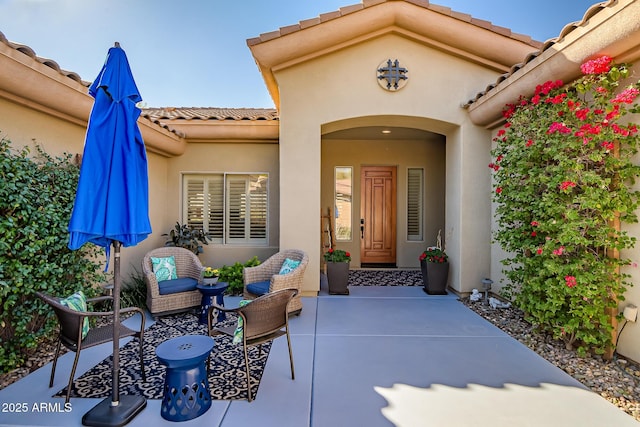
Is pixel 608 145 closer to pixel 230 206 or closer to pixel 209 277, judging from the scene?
pixel 209 277

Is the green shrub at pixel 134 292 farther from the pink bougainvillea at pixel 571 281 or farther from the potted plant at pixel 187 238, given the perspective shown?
the pink bougainvillea at pixel 571 281

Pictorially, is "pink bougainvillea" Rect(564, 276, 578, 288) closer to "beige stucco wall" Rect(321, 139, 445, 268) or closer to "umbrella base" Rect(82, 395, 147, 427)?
"umbrella base" Rect(82, 395, 147, 427)

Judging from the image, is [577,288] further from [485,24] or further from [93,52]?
[93,52]

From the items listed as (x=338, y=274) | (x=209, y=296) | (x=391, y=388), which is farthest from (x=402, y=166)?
(x=391, y=388)

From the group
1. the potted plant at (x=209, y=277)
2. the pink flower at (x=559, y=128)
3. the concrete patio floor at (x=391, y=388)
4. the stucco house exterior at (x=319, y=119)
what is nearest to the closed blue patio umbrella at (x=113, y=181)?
the concrete patio floor at (x=391, y=388)

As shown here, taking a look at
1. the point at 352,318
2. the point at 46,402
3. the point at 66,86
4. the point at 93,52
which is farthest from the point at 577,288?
the point at 93,52

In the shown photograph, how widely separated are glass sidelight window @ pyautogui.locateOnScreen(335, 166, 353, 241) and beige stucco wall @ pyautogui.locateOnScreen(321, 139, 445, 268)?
14 cm

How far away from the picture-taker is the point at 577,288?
3.65m

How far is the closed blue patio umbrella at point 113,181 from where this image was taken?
2551 mm

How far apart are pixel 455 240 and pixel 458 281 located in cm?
80

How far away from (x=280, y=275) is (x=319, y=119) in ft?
10.5

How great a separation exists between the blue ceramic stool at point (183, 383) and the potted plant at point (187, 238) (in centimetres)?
455

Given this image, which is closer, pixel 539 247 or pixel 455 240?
pixel 539 247

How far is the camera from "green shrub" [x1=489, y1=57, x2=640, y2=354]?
3.56 metres
